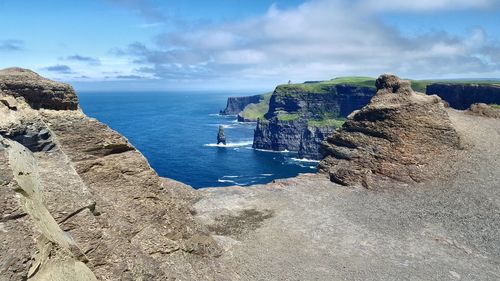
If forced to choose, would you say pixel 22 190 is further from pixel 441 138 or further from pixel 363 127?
pixel 441 138

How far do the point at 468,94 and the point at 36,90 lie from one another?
6705 inches

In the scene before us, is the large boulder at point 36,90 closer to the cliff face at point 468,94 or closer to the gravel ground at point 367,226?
the gravel ground at point 367,226

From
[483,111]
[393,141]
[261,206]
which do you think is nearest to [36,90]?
[261,206]

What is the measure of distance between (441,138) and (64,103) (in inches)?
1782

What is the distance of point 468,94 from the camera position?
16125 cm

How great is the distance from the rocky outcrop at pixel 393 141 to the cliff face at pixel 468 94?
112982mm

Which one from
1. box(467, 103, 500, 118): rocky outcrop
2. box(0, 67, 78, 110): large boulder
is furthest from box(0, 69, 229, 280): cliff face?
box(467, 103, 500, 118): rocky outcrop

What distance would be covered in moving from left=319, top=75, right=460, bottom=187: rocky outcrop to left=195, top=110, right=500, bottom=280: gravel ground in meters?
1.86

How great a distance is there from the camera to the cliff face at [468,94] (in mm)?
149250

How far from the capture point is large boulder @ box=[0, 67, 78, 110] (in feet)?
75.3

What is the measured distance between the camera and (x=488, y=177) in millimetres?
45844

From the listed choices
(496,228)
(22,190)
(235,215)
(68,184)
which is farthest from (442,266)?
(22,190)

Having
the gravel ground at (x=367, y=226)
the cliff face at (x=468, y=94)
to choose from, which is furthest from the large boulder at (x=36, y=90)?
the cliff face at (x=468, y=94)

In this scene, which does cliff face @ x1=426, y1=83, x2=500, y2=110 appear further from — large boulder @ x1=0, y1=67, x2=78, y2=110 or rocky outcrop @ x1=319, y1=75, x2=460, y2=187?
large boulder @ x1=0, y1=67, x2=78, y2=110
